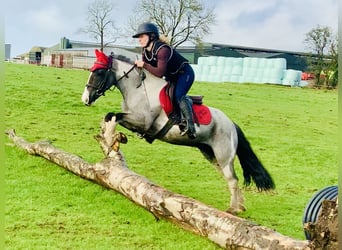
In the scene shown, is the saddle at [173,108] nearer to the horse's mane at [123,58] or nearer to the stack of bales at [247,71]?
the horse's mane at [123,58]

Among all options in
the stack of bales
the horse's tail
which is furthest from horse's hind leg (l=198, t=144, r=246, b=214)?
the stack of bales

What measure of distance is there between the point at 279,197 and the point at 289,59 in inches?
413

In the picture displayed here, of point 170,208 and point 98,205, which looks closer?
point 170,208

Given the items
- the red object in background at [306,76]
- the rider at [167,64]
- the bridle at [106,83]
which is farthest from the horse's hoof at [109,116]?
the red object in background at [306,76]

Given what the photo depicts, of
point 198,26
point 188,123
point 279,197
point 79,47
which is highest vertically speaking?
point 198,26

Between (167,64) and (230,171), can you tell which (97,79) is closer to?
(167,64)

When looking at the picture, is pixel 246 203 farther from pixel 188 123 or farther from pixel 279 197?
pixel 188 123

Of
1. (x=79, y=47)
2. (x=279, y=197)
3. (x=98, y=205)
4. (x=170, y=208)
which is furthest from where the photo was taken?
(x=79, y=47)

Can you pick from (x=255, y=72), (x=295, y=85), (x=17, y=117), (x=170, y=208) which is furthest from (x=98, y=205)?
(x=295, y=85)

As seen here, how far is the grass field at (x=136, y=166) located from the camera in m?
3.58

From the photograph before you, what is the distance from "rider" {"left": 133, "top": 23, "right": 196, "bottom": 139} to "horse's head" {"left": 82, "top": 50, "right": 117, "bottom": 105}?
230 millimetres

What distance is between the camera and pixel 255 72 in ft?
40.3

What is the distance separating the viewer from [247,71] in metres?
12.2

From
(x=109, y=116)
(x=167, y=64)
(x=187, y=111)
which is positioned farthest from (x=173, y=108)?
(x=109, y=116)
